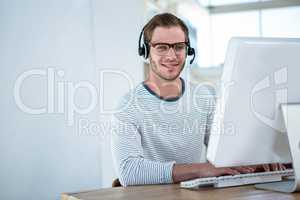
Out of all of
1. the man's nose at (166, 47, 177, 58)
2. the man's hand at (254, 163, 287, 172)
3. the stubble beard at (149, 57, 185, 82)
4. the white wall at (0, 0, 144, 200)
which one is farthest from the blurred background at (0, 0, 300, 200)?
the man's hand at (254, 163, 287, 172)

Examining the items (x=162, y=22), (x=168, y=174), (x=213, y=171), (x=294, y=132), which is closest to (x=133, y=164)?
(x=168, y=174)

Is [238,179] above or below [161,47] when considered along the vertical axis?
below

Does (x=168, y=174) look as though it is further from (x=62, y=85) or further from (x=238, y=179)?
(x=62, y=85)

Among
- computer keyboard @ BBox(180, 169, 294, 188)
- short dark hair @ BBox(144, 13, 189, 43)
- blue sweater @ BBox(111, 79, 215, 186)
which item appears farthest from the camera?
short dark hair @ BBox(144, 13, 189, 43)

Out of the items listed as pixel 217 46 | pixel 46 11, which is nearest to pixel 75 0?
pixel 46 11

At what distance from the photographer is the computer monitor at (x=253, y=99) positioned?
115 centimetres

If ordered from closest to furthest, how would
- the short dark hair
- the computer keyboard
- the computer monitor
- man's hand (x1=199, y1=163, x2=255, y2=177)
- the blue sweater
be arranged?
the computer monitor, the computer keyboard, man's hand (x1=199, y1=163, x2=255, y2=177), the blue sweater, the short dark hair

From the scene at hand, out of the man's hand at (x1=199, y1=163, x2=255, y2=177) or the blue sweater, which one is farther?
the blue sweater

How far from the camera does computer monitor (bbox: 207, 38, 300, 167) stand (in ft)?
3.76

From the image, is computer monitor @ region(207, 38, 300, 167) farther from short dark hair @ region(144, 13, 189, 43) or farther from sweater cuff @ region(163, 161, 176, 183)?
short dark hair @ region(144, 13, 189, 43)

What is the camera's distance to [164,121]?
6.05 ft

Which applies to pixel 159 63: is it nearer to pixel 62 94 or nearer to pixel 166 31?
pixel 166 31

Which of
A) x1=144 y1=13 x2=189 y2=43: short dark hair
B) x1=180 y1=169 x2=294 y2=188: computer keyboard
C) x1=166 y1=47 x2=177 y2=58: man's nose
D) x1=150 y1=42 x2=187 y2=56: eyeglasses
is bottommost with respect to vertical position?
x1=180 y1=169 x2=294 y2=188: computer keyboard

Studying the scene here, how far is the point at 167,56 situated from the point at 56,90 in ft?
2.53
